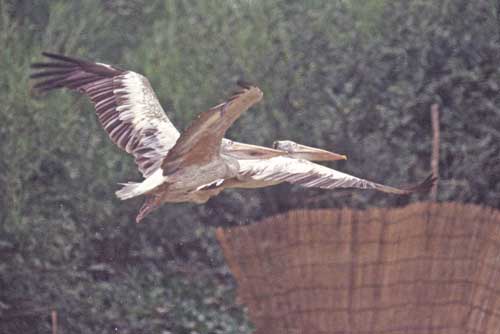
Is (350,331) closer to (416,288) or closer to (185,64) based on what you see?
(416,288)

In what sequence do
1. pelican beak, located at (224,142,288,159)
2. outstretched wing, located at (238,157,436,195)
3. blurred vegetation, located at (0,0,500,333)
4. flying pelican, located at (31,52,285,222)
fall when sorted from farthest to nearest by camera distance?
blurred vegetation, located at (0,0,500,333), pelican beak, located at (224,142,288,159), outstretched wing, located at (238,157,436,195), flying pelican, located at (31,52,285,222)

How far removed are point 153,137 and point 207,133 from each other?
0.76m

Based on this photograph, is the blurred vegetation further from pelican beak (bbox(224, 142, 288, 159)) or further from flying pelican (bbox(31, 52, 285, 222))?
pelican beak (bbox(224, 142, 288, 159))

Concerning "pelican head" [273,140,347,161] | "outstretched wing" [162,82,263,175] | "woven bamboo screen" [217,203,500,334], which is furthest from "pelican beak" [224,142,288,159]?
"woven bamboo screen" [217,203,500,334]

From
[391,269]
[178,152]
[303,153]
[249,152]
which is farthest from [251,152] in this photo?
[391,269]

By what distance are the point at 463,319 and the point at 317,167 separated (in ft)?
4.78

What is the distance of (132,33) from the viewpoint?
355 inches

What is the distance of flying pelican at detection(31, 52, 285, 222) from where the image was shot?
16.9 feet

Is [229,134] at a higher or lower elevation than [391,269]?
lower

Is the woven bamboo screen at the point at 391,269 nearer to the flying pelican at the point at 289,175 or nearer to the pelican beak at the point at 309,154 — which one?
the flying pelican at the point at 289,175

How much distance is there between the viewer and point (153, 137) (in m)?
5.84

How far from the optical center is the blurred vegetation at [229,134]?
318 inches

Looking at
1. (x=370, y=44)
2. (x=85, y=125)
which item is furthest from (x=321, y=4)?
(x=85, y=125)

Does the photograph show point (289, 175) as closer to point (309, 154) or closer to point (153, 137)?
point (309, 154)
